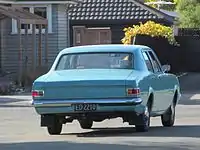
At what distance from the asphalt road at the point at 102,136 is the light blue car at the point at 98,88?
381 millimetres

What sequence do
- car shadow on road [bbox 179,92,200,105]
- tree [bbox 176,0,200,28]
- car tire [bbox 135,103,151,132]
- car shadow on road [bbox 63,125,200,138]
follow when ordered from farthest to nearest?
1. tree [bbox 176,0,200,28]
2. car shadow on road [bbox 179,92,200,105]
3. car tire [bbox 135,103,151,132]
4. car shadow on road [bbox 63,125,200,138]

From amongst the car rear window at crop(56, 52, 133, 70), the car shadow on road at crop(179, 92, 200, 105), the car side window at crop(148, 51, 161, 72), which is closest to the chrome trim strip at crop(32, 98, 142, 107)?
the car rear window at crop(56, 52, 133, 70)

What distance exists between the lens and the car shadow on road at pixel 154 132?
14.9 m

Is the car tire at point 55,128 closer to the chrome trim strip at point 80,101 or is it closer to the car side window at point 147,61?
the chrome trim strip at point 80,101

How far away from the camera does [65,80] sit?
14648 millimetres

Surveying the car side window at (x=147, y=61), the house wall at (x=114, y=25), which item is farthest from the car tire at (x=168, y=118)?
the house wall at (x=114, y=25)

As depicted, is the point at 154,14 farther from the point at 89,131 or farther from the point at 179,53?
the point at 89,131

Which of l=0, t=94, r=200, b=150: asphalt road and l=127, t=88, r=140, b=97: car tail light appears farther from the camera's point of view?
l=127, t=88, r=140, b=97: car tail light

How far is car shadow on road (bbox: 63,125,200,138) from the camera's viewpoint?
14.9 meters

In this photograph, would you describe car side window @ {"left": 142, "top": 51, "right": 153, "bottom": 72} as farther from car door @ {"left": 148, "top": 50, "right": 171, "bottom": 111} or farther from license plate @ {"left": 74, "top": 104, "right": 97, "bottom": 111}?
license plate @ {"left": 74, "top": 104, "right": 97, "bottom": 111}

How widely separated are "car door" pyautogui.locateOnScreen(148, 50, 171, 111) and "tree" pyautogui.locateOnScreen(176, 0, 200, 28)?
116 feet

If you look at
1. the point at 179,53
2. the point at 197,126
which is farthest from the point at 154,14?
the point at 197,126

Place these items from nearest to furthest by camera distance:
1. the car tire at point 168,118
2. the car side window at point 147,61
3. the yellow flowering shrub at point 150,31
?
the car side window at point 147,61 < the car tire at point 168,118 < the yellow flowering shrub at point 150,31

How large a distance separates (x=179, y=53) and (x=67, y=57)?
21.9 m
